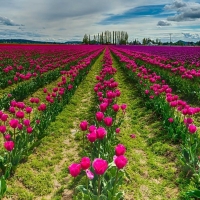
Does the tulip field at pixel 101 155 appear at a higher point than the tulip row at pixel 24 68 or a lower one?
lower

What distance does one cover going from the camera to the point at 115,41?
148500 mm

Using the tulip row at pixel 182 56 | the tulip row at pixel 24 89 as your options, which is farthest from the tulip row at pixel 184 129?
the tulip row at pixel 182 56

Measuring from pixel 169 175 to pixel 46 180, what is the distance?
2.28m

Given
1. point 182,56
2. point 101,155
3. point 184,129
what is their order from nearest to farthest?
point 101,155 → point 184,129 → point 182,56

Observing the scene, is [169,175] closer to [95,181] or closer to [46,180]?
[95,181]

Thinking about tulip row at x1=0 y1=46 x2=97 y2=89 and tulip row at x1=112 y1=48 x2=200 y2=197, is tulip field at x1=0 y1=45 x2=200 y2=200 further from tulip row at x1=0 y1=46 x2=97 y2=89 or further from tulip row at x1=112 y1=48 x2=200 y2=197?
tulip row at x1=0 y1=46 x2=97 y2=89

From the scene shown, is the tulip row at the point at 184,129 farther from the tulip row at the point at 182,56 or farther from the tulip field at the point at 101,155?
the tulip row at the point at 182,56

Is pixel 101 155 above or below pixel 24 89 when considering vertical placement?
below

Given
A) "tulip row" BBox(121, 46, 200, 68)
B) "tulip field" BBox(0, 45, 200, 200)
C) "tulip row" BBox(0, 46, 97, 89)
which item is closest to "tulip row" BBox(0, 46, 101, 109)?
"tulip field" BBox(0, 45, 200, 200)

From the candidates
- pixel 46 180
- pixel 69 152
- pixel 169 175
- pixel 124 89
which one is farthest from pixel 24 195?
pixel 124 89

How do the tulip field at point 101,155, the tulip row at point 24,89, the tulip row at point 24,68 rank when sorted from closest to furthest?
the tulip field at point 101,155, the tulip row at point 24,89, the tulip row at point 24,68

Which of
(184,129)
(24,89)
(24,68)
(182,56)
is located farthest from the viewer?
(182,56)

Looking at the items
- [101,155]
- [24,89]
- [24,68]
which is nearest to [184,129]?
[101,155]

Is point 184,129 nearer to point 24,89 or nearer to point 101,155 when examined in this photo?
point 101,155
